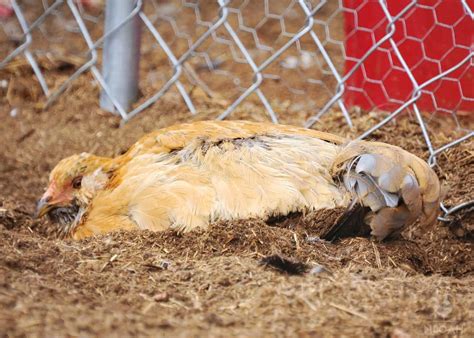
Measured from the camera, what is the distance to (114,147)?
12.8 feet

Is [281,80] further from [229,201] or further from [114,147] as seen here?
[229,201]

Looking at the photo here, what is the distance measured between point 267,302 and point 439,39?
85.3 inches

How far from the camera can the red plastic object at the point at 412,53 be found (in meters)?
3.69

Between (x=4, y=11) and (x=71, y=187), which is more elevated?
(x=4, y=11)

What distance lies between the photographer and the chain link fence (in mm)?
3725

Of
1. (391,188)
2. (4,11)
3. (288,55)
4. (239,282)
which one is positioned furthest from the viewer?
(4,11)

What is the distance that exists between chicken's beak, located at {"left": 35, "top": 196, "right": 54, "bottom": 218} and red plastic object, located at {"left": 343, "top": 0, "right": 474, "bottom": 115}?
63.0 inches

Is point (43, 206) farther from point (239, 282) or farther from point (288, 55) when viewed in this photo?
point (288, 55)

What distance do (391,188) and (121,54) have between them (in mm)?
2076

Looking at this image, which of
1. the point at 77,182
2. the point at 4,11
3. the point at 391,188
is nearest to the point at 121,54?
the point at 77,182

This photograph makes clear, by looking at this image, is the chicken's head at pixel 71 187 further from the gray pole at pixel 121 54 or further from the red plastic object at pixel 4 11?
the red plastic object at pixel 4 11

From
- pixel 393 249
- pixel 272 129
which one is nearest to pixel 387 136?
pixel 272 129

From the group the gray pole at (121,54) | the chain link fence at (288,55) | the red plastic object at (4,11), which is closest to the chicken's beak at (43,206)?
the chain link fence at (288,55)

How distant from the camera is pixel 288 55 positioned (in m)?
5.38
